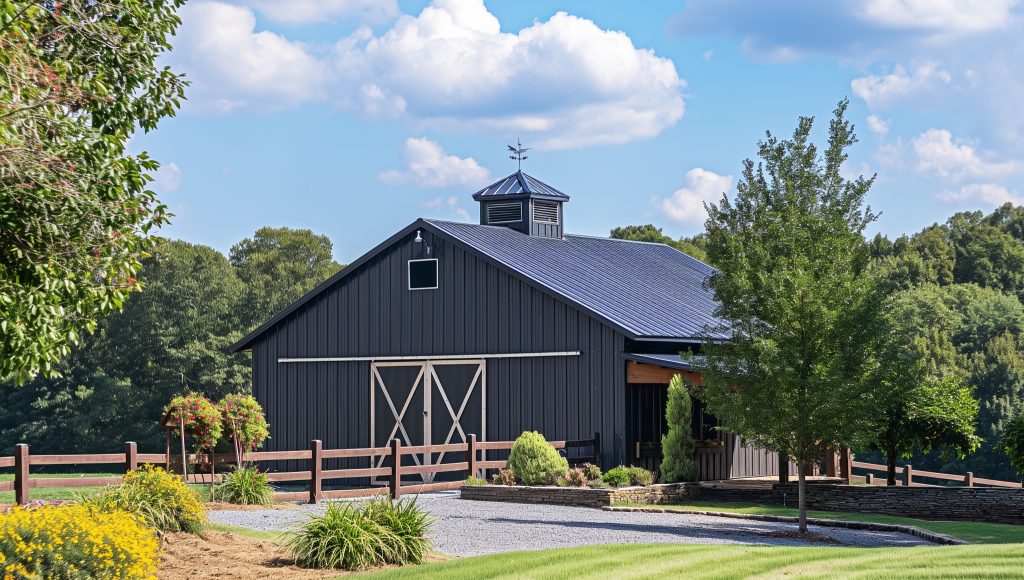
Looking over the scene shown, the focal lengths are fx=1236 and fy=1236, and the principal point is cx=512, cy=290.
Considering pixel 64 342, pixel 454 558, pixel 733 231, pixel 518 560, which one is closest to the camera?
pixel 64 342

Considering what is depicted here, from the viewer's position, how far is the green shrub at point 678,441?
71.9 ft

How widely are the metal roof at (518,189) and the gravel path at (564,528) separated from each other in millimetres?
12508

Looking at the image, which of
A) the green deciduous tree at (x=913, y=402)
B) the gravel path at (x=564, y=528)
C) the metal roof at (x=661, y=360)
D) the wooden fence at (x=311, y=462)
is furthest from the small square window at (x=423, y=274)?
the green deciduous tree at (x=913, y=402)

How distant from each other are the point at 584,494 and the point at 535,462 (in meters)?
1.41

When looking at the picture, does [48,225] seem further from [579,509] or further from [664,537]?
[579,509]

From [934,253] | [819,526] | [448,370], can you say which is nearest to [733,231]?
[819,526]

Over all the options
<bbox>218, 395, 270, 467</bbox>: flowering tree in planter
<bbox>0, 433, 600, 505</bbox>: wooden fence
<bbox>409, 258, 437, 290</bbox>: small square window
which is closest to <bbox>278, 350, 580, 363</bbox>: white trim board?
<bbox>409, 258, 437, 290</bbox>: small square window

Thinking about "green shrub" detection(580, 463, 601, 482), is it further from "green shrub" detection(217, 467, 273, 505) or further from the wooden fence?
"green shrub" detection(217, 467, 273, 505)

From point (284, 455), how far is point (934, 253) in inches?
2053

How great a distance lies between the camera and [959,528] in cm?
1698

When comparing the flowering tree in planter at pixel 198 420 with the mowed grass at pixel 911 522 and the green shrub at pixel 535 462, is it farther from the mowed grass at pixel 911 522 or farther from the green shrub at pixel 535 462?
the mowed grass at pixel 911 522

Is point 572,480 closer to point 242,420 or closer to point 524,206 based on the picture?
point 242,420

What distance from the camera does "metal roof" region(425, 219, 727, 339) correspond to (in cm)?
2442

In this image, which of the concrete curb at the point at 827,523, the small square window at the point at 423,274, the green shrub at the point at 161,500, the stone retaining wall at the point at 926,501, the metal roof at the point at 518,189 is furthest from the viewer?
the metal roof at the point at 518,189
